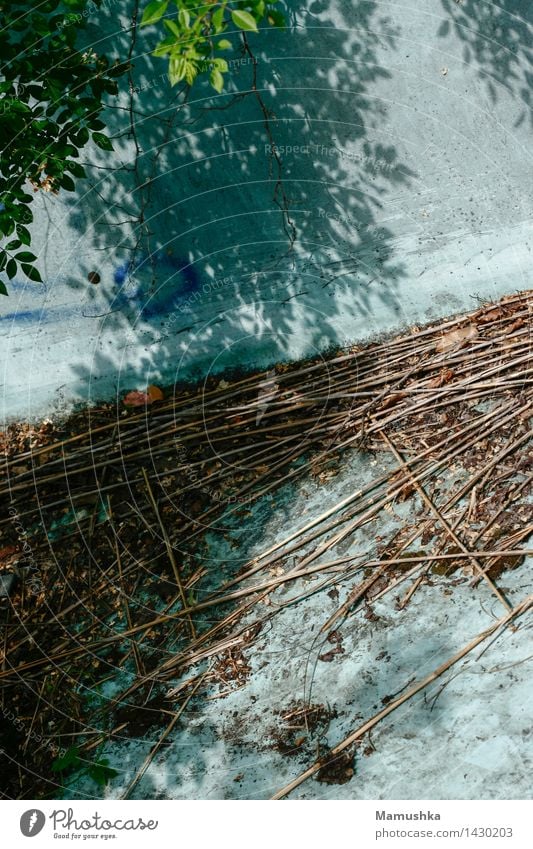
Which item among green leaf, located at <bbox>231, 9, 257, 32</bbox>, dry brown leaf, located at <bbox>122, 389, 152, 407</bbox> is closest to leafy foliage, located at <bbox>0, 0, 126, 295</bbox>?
green leaf, located at <bbox>231, 9, 257, 32</bbox>

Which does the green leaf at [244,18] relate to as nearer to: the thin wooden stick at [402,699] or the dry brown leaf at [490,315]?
the dry brown leaf at [490,315]

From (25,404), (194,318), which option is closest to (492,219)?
(194,318)

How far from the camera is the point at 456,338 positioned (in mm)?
3994

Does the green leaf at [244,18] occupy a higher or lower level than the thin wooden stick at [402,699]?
higher

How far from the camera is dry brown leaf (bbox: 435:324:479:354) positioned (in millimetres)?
3945

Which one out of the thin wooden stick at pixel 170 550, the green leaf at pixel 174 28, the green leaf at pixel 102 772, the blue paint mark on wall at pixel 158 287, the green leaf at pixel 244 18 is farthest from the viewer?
the blue paint mark on wall at pixel 158 287

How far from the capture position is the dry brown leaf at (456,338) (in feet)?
12.9

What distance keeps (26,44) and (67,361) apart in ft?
5.27

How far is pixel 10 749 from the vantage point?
129 inches

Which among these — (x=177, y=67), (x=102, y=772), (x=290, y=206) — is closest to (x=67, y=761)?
(x=102, y=772)

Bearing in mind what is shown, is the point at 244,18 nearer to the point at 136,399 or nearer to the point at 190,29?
the point at 190,29

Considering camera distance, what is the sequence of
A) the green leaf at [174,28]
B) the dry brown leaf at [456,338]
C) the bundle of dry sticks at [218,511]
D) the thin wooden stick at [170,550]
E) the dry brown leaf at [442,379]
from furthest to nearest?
the dry brown leaf at [456,338]
the dry brown leaf at [442,379]
the thin wooden stick at [170,550]
the bundle of dry sticks at [218,511]
the green leaf at [174,28]

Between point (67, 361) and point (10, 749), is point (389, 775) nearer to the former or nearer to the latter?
point (10, 749)

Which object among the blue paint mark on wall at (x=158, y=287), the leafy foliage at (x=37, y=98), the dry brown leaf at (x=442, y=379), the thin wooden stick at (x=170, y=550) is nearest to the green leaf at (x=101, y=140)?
the leafy foliage at (x=37, y=98)
